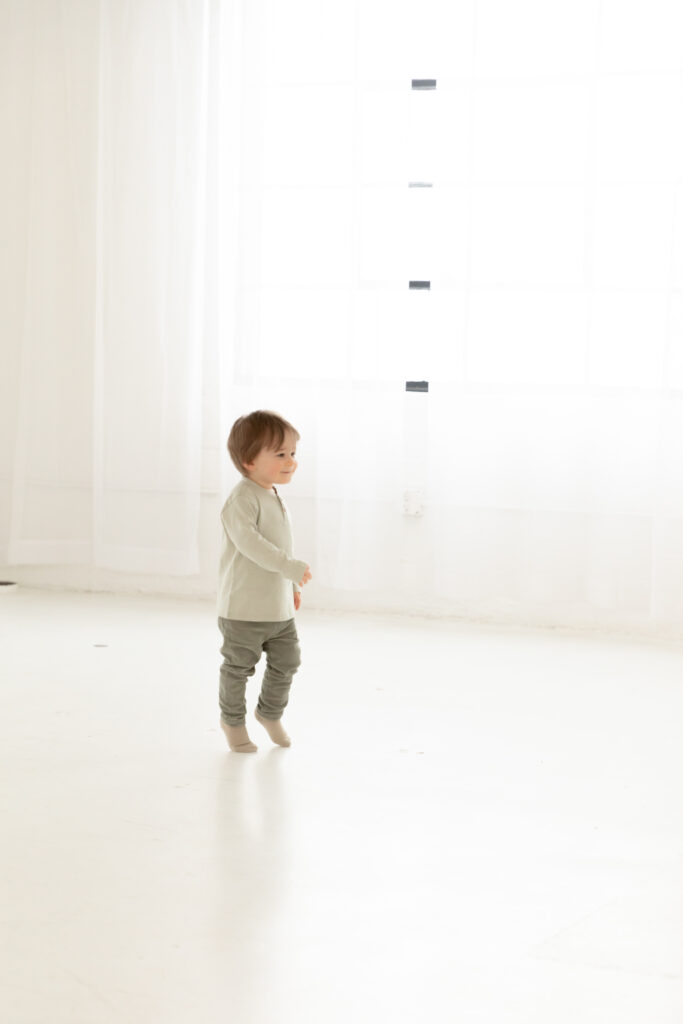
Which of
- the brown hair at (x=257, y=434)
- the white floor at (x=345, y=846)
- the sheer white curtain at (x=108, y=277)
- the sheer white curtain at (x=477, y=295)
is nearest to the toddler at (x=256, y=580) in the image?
the brown hair at (x=257, y=434)

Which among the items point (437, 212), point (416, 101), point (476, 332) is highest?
point (416, 101)

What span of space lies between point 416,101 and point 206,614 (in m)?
1.61

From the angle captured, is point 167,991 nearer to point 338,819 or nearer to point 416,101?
point 338,819

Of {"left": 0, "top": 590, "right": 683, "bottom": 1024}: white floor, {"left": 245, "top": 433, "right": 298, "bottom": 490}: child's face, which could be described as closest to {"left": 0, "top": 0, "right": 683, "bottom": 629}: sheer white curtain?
{"left": 0, "top": 590, "right": 683, "bottom": 1024}: white floor

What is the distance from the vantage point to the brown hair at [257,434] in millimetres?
2164

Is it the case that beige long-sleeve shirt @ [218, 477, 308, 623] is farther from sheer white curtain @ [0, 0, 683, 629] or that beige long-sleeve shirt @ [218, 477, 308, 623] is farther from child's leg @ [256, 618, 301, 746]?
sheer white curtain @ [0, 0, 683, 629]

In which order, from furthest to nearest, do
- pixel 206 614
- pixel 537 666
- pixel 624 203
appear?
pixel 206 614, pixel 624 203, pixel 537 666

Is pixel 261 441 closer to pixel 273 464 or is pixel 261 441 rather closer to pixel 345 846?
pixel 273 464

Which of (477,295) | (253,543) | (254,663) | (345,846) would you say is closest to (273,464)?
(253,543)

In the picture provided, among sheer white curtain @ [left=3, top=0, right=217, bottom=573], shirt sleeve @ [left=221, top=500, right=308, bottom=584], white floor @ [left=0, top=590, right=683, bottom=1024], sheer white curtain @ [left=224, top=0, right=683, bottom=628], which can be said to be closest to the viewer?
white floor @ [left=0, top=590, right=683, bottom=1024]

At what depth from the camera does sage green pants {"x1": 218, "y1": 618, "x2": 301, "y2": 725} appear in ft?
7.13

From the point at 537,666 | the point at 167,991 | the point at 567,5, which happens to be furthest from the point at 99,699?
the point at 567,5

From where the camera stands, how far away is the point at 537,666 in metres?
3.04

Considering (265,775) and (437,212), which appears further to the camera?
(437,212)
